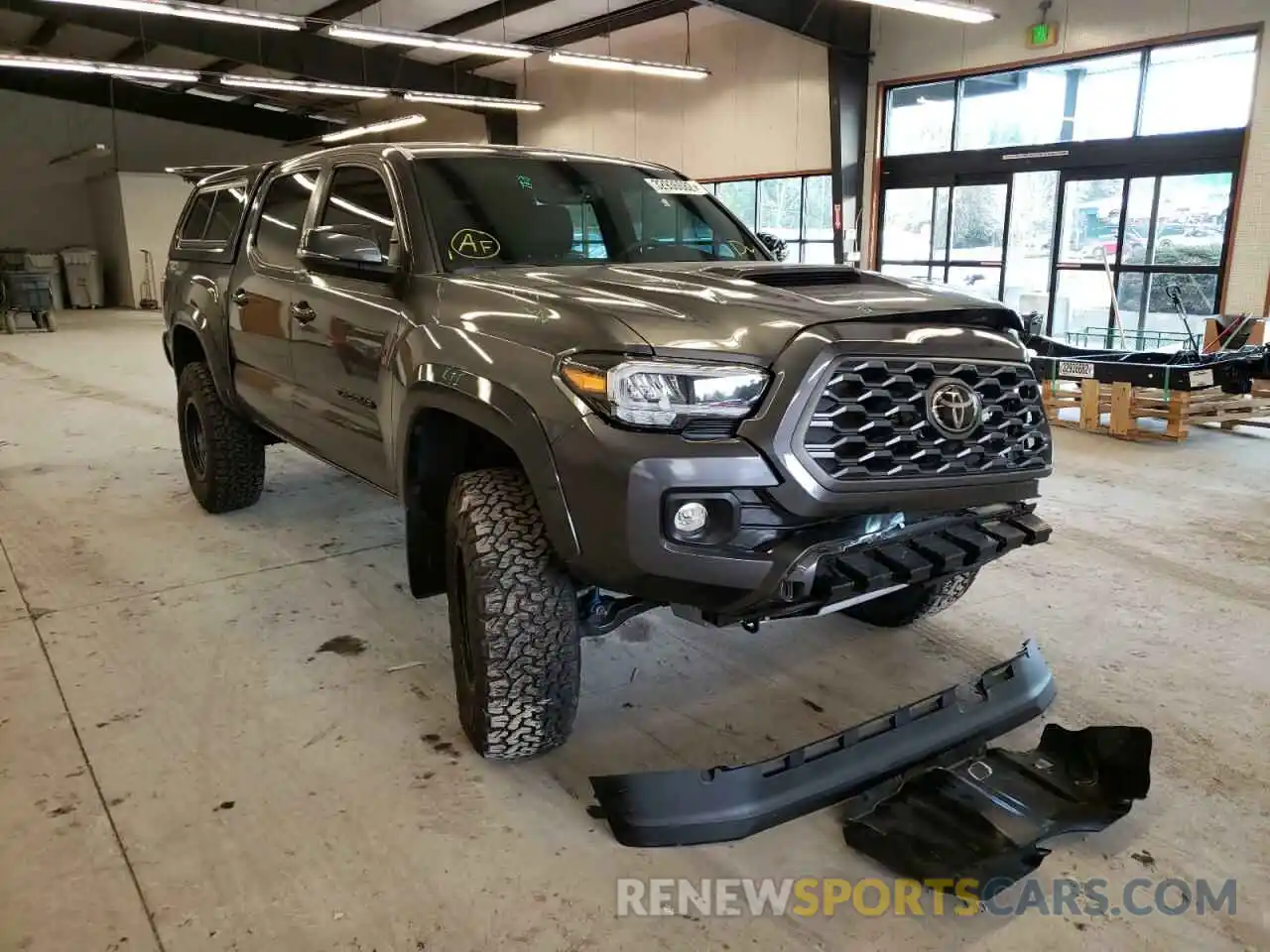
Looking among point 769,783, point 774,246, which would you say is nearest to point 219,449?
point 774,246

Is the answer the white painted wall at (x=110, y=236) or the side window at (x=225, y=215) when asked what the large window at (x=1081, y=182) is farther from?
the white painted wall at (x=110, y=236)

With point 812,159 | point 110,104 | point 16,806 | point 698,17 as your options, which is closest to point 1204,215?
point 812,159

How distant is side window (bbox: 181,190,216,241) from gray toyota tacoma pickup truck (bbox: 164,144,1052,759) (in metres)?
1.76

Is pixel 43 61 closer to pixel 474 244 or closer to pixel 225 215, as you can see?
pixel 225 215

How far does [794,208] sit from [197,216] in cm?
1096

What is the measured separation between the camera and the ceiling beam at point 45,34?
16.7 meters

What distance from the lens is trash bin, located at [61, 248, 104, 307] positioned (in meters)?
20.8

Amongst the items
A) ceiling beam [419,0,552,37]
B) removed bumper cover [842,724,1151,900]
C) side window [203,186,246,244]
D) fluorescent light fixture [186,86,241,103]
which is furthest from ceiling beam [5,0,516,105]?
removed bumper cover [842,724,1151,900]

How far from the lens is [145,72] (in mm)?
13469

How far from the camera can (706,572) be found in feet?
6.79

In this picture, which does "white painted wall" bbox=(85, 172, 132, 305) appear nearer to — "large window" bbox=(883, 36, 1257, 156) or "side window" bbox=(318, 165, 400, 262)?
"large window" bbox=(883, 36, 1257, 156)

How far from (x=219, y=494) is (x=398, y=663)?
2.10 meters

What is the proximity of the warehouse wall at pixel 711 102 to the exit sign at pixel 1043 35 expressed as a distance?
312cm

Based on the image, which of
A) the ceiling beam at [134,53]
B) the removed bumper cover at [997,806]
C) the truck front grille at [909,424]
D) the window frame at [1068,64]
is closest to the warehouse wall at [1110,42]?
the window frame at [1068,64]
